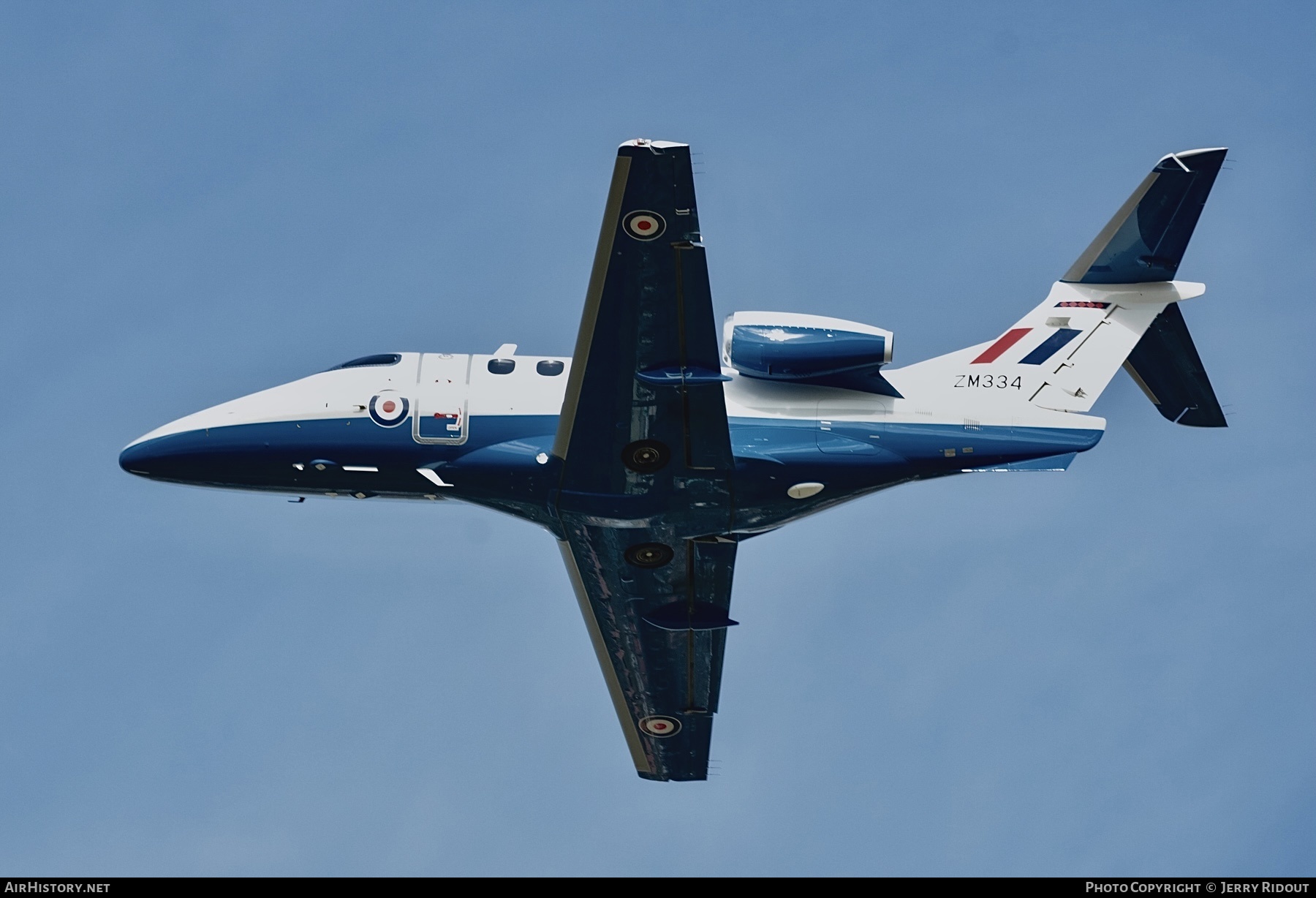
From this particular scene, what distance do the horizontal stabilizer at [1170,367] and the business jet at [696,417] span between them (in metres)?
0.04

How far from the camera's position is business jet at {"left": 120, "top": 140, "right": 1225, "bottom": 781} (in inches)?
1137

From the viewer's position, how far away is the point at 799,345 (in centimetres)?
2945

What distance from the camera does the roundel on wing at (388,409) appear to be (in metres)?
30.8

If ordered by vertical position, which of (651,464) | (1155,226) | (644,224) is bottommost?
(651,464)

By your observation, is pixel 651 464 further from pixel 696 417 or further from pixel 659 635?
pixel 659 635

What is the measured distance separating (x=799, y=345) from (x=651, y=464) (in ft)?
11.1

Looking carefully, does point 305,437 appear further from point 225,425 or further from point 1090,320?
point 1090,320

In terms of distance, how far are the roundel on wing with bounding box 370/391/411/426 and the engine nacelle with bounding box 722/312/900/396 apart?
616 cm

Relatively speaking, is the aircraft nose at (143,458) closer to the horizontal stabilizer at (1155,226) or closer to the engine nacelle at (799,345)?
the engine nacelle at (799,345)

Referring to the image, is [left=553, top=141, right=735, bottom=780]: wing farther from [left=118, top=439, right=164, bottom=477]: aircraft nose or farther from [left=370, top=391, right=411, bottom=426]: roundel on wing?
[left=118, top=439, right=164, bottom=477]: aircraft nose

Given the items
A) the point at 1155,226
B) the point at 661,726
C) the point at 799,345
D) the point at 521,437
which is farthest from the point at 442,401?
the point at 1155,226

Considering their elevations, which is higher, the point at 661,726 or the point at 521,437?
the point at 521,437

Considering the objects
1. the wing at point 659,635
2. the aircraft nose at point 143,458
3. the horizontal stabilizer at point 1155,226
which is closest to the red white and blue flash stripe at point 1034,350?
the horizontal stabilizer at point 1155,226
